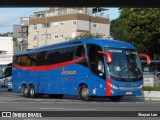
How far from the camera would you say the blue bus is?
2362 cm

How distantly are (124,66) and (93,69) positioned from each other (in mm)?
1729

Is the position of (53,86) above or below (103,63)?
below

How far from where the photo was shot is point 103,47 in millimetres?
23797

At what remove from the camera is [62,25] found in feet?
302

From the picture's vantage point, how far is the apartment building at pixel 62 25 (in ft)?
292

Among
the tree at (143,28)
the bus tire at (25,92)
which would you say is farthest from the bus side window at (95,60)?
the tree at (143,28)

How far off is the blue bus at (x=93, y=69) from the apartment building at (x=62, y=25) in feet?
196

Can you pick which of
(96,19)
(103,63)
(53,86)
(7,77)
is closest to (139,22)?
(7,77)

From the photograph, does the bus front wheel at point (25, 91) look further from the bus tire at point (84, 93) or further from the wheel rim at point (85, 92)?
the wheel rim at point (85, 92)

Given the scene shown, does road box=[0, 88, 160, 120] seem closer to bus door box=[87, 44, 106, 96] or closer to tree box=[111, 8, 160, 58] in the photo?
bus door box=[87, 44, 106, 96]

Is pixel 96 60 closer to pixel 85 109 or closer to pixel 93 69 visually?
pixel 93 69

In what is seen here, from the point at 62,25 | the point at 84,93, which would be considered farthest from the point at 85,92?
the point at 62,25
